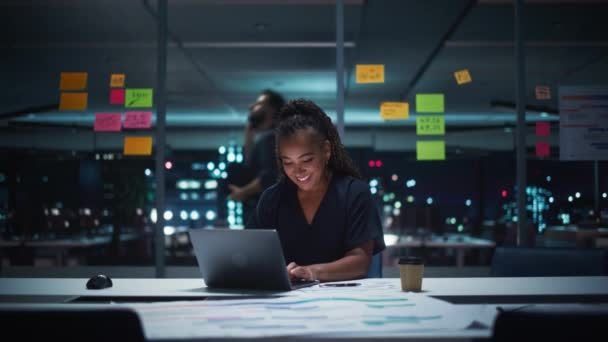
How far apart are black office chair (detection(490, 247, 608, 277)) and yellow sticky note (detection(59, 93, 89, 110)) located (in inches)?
127

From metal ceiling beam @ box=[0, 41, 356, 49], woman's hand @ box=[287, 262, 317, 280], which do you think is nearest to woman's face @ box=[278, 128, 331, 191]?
woman's hand @ box=[287, 262, 317, 280]

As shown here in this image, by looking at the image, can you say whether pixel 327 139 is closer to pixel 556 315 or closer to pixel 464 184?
pixel 556 315

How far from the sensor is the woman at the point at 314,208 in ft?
7.64

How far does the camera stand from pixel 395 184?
508cm

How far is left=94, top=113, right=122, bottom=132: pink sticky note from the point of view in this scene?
166 inches

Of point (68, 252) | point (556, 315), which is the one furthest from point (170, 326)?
point (68, 252)

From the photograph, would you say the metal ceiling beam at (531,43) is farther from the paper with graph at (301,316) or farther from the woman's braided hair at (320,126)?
the paper with graph at (301,316)

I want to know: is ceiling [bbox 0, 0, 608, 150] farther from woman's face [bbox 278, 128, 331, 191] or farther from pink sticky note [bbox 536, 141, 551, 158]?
woman's face [bbox 278, 128, 331, 191]

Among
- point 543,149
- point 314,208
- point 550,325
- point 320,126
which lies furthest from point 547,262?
point 543,149

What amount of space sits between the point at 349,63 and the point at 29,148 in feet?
9.39

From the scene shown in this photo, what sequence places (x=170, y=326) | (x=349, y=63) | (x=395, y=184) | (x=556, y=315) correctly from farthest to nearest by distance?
1. (x=349, y=63)
2. (x=395, y=184)
3. (x=170, y=326)
4. (x=556, y=315)

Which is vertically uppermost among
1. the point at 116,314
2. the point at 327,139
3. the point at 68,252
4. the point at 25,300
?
the point at 327,139

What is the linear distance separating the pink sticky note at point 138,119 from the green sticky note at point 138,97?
0.06 metres

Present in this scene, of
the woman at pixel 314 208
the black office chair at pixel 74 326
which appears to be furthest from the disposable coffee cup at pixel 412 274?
the black office chair at pixel 74 326
